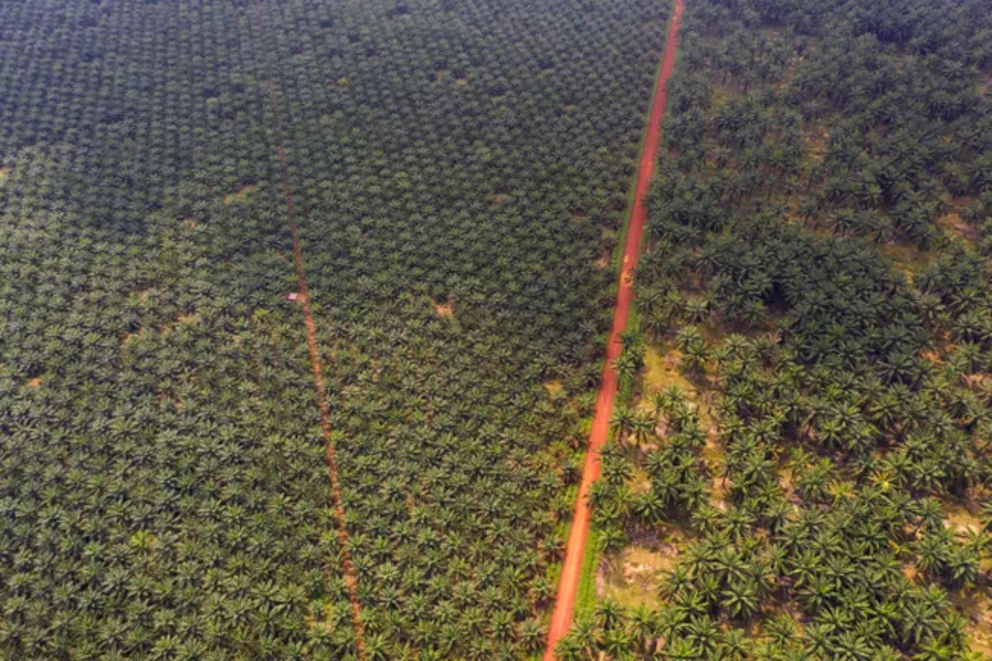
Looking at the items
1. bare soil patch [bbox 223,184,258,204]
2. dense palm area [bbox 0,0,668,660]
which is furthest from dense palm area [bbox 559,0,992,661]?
bare soil patch [bbox 223,184,258,204]

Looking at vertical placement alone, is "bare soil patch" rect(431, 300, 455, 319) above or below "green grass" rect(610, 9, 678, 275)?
below

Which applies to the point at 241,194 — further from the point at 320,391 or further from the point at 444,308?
the point at 320,391

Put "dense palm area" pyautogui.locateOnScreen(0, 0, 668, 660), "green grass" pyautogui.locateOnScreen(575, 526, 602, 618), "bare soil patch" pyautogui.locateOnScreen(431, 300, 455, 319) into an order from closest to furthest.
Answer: "dense palm area" pyautogui.locateOnScreen(0, 0, 668, 660) → "green grass" pyautogui.locateOnScreen(575, 526, 602, 618) → "bare soil patch" pyautogui.locateOnScreen(431, 300, 455, 319)

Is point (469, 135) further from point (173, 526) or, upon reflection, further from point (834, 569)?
point (834, 569)

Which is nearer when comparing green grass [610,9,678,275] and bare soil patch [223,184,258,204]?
green grass [610,9,678,275]

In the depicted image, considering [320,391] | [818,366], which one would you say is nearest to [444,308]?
[320,391]

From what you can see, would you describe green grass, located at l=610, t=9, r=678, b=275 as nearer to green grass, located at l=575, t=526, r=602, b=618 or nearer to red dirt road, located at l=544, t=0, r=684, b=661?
red dirt road, located at l=544, t=0, r=684, b=661

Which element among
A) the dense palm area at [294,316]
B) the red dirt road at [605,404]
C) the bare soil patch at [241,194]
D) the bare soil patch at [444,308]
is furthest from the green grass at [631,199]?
the bare soil patch at [241,194]
